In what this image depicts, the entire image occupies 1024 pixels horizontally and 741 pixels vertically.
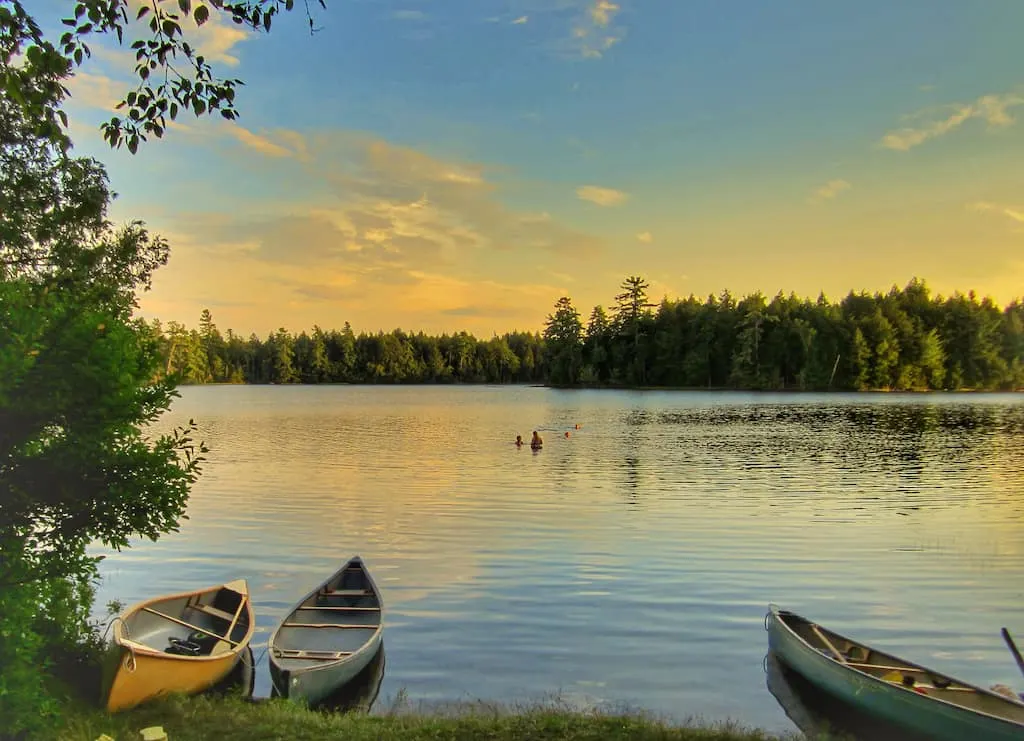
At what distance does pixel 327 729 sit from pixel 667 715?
4946 millimetres

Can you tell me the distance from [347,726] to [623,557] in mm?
12283

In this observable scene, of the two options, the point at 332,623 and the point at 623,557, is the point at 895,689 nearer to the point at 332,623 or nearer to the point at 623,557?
the point at 332,623

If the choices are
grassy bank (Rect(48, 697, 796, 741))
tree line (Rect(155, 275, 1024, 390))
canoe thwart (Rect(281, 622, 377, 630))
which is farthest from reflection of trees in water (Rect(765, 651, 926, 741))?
tree line (Rect(155, 275, 1024, 390))

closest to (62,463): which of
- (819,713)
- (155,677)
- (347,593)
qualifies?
(155,677)

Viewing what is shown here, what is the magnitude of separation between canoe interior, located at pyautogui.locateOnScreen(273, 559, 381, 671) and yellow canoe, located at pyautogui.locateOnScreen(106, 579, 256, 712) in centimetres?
74

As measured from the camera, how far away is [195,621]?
1245 cm

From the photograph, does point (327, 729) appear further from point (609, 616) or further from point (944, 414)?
point (944, 414)

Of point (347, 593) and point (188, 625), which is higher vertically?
point (188, 625)

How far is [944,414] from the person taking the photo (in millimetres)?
76375

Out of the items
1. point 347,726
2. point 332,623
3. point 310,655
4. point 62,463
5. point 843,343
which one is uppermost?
point 843,343

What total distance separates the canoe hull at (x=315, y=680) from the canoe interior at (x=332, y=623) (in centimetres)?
13

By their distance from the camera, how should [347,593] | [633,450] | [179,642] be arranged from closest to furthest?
[179,642]
[347,593]
[633,450]

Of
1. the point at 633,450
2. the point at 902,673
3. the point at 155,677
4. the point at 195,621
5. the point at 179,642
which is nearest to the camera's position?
the point at 155,677

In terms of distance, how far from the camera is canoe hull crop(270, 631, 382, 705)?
10.2 meters
